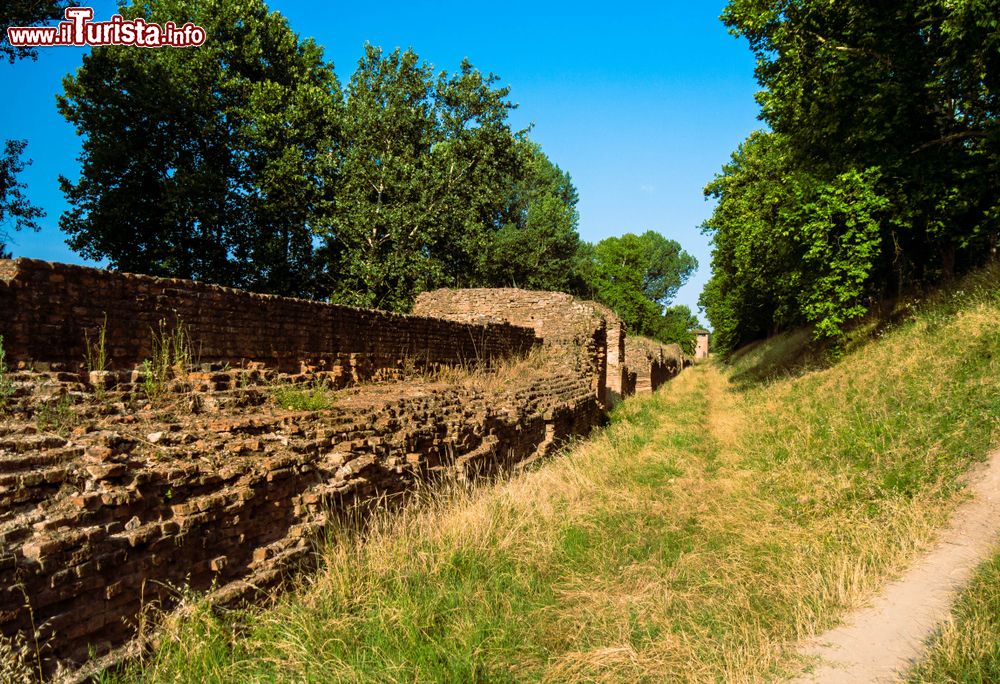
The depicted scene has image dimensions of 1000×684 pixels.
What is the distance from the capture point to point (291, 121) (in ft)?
71.3

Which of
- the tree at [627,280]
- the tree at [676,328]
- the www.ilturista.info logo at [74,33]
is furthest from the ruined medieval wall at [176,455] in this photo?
the tree at [676,328]

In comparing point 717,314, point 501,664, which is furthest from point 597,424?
point 717,314

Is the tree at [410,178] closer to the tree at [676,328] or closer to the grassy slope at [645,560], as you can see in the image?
the grassy slope at [645,560]

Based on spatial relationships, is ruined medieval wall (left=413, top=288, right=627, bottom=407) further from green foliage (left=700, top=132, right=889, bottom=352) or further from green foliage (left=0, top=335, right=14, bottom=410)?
green foliage (left=0, top=335, right=14, bottom=410)

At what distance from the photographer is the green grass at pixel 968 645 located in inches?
120

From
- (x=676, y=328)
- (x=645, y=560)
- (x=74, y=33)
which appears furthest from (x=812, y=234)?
(x=676, y=328)

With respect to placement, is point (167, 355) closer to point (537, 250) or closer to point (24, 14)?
point (24, 14)

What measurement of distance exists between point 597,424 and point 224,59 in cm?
1950

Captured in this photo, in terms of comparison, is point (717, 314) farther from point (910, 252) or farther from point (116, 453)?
point (116, 453)

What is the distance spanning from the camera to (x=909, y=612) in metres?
4.00

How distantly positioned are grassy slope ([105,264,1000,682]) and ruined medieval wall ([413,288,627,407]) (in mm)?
6141

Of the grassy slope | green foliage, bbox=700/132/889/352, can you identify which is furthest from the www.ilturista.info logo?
green foliage, bbox=700/132/889/352

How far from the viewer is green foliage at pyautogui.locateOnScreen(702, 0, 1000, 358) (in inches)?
430

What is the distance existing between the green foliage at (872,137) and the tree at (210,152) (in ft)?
51.9
